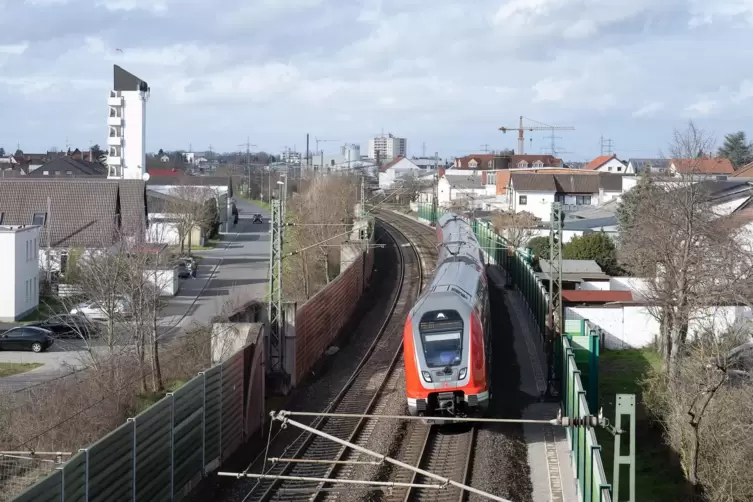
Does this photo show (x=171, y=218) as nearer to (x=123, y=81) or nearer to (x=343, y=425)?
(x=123, y=81)

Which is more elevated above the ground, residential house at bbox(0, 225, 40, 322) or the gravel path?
residential house at bbox(0, 225, 40, 322)

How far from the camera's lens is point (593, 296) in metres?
34.5

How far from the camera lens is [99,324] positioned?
2995 cm

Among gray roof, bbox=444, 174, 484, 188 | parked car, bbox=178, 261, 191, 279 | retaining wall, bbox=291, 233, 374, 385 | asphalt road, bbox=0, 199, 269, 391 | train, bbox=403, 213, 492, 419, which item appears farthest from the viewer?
gray roof, bbox=444, 174, 484, 188

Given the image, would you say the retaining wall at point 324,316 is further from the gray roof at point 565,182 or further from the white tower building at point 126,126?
the white tower building at point 126,126

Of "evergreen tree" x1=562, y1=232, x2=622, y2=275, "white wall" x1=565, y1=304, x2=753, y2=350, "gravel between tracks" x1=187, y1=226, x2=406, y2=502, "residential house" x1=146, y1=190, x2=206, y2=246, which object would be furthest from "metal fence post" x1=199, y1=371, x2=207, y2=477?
"residential house" x1=146, y1=190, x2=206, y2=246

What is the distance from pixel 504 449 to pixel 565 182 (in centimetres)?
6459

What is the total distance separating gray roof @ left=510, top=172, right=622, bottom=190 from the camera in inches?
2847

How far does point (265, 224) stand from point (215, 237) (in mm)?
14401

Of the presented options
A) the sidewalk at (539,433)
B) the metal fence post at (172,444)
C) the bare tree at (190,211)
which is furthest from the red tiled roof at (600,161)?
the metal fence post at (172,444)

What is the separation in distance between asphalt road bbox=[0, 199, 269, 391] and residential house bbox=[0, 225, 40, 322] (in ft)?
5.85

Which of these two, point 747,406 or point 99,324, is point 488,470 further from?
point 99,324

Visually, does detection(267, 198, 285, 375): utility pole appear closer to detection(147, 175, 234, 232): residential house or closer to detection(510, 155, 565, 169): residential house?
detection(147, 175, 234, 232): residential house

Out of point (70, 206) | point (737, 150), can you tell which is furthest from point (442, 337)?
point (737, 150)
